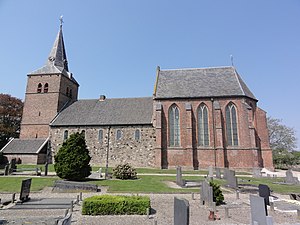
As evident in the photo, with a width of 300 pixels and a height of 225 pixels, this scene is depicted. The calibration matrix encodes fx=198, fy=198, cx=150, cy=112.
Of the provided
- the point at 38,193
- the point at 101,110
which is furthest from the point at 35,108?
the point at 38,193

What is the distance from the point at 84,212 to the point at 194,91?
25.0m

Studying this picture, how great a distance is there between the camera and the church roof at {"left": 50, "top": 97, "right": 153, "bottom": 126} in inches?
1206

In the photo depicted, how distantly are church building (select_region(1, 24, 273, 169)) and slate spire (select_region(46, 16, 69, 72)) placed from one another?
243cm

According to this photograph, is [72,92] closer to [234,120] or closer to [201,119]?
[201,119]

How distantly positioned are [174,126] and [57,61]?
24606mm

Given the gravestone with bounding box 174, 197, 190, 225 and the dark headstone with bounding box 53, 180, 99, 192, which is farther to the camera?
the dark headstone with bounding box 53, 180, 99, 192

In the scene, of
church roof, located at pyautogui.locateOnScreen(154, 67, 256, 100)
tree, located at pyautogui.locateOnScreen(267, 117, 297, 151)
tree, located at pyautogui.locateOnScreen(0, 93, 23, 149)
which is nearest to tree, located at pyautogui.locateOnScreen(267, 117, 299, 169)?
tree, located at pyautogui.locateOnScreen(267, 117, 297, 151)

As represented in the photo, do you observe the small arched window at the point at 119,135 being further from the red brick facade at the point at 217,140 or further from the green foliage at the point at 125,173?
the green foliage at the point at 125,173

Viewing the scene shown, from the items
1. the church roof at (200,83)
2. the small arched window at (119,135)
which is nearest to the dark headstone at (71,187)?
the small arched window at (119,135)

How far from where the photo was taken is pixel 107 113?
3262cm

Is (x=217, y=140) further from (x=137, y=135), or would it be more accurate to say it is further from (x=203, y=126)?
(x=137, y=135)

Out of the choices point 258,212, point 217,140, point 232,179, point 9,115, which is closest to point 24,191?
point 258,212

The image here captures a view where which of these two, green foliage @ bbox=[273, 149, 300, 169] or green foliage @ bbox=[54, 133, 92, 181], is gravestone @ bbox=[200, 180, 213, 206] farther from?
green foliage @ bbox=[273, 149, 300, 169]

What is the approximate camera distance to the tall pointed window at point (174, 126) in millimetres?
28266
